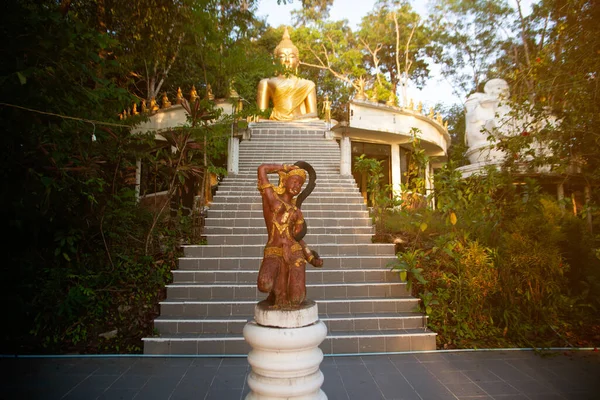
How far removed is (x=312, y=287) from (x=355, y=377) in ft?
4.79

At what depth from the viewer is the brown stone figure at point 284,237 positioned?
7.53ft

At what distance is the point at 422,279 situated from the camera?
454 cm

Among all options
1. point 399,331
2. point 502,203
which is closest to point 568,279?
point 502,203

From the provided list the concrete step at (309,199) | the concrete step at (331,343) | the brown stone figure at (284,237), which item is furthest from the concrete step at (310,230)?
the brown stone figure at (284,237)

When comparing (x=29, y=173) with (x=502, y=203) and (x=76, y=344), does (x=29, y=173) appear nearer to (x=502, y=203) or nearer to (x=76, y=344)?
(x=76, y=344)

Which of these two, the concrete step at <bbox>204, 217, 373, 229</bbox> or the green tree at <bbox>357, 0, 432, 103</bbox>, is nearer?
the concrete step at <bbox>204, 217, 373, 229</bbox>

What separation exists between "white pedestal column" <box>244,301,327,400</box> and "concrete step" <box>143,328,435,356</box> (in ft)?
6.72

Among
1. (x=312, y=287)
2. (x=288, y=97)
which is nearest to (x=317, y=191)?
(x=312, y=287)

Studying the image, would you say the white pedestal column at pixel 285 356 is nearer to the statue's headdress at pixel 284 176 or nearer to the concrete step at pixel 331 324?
the statue's headdress at pixel 284 176

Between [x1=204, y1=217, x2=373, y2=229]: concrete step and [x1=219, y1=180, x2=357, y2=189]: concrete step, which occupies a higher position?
[x1=219, y1=180, x2=357, y2=189]: concrete step

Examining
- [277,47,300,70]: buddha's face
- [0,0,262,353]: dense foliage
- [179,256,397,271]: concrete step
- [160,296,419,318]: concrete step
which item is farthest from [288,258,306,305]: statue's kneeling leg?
[277,47,300,70]: buddha's face

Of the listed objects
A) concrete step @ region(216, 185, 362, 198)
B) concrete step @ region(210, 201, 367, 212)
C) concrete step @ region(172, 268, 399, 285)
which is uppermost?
concrete step @ region(216, 185, 362, 198)

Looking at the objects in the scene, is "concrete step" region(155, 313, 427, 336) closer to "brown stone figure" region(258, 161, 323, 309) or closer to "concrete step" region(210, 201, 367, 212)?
"brown stone figure" region(258, 161, 323, 309)

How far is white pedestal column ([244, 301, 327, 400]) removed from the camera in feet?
6.38
